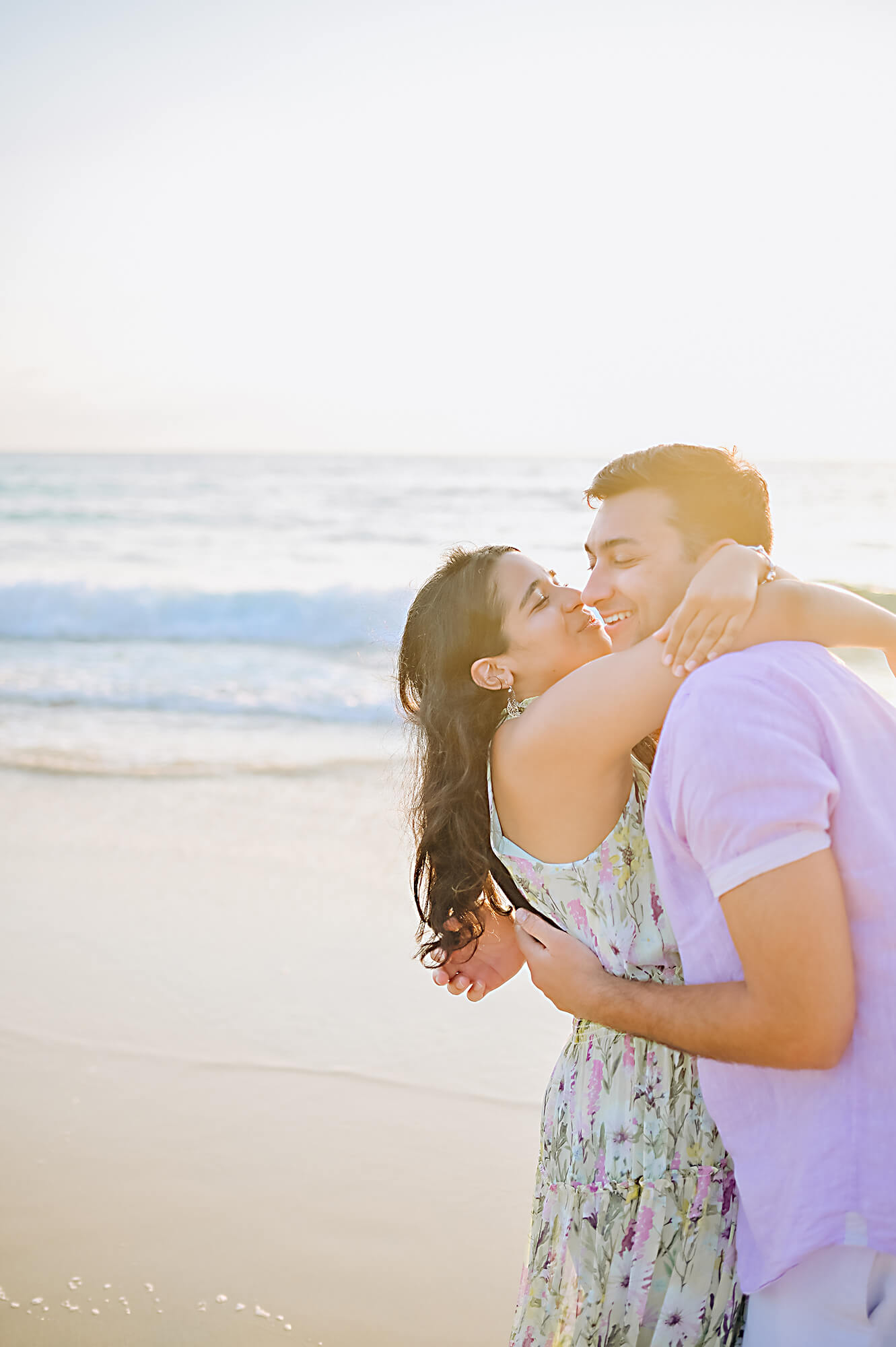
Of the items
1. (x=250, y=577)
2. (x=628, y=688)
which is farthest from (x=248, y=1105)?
(x=250, y=577)

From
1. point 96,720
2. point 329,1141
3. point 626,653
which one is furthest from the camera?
point 96,720

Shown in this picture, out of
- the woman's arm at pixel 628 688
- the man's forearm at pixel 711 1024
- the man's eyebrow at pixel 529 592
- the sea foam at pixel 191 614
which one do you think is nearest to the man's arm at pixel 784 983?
the man's forearm at pixel 711 1024

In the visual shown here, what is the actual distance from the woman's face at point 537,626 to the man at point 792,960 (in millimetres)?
611

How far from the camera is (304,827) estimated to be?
260 inches

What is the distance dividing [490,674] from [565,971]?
64cm

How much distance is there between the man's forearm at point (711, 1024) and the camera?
58.6 inches

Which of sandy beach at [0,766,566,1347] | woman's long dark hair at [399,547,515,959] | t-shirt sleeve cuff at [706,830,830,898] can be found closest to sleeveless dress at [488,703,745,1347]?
woman's long dark hair at [399,547,515,959]

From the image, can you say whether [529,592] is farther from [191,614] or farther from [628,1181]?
[191,614]

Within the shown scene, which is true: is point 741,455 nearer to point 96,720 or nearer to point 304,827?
point 304,827

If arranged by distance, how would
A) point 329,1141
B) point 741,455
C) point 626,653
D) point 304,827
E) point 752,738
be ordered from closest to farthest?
point 752,738, point 626,653, point 741,455, point 329,1141, point 304,827

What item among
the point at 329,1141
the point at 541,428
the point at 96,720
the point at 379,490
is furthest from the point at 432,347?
the point at 329,1141

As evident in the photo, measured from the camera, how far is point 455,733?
230 centimetres

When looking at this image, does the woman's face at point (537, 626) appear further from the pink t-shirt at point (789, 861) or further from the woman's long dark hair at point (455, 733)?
the pink t-shirt at point (789, 861)

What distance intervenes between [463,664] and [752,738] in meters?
1.02
